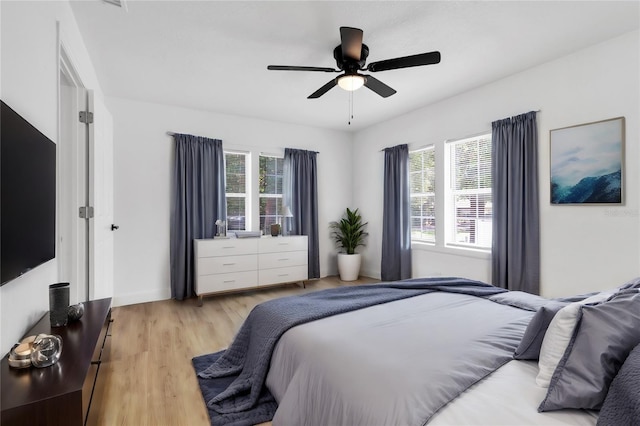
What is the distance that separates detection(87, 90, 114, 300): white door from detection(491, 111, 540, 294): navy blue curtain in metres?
3.89

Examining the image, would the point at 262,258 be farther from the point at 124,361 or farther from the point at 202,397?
the point at 202,397

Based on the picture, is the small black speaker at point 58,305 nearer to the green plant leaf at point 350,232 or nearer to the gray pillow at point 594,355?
the gray pillow at point 594,355

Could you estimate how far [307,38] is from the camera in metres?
2.55

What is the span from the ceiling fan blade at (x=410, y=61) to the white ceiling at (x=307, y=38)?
1.06ft

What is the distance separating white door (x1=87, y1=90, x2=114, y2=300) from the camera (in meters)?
2.46

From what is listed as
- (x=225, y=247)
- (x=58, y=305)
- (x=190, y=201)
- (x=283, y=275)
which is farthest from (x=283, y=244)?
(x=58, y=305)

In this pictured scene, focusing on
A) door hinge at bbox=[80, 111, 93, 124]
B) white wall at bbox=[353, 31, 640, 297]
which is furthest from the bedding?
door hinge at bbox=[80, 111, 93, 124]

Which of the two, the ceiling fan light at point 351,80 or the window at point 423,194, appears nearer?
the ceiling fan light at point 351,80

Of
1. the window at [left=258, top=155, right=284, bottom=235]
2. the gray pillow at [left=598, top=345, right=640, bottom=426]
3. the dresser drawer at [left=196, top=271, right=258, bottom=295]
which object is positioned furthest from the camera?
the window at [left=258, top=155, right=284, bottom=235]

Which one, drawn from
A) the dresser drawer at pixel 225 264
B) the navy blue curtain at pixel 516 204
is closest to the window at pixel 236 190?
the dresser drawer at pixel 225 264

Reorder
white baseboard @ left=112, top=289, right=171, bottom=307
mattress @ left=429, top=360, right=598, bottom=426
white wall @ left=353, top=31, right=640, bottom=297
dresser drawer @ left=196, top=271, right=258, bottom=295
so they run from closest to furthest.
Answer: mattress @ left=429, top=360, right=598, bottom=426 → white wall @ left=353, top=31, right=640, bottom=297 → white baseboard @ left=112, top=289, right=171, bottom=307 → dresser drawer @ left=196, top=271, right=258, bottom=295

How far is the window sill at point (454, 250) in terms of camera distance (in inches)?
143

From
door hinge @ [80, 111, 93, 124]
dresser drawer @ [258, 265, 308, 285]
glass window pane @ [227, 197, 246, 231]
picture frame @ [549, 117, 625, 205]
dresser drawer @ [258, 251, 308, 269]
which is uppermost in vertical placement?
door hinge @ [80, 111, 93, 124]

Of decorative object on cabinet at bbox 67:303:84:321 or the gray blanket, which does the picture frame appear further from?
decorative object on cabinet at bbox 67:303:84:321
